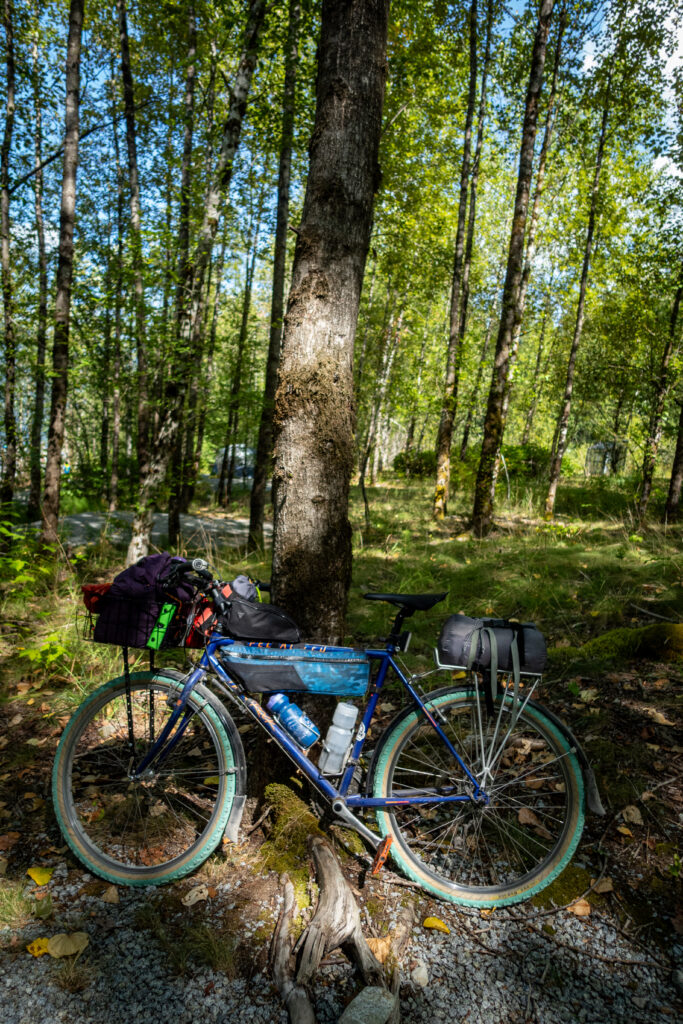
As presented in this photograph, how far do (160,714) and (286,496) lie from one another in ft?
4.16

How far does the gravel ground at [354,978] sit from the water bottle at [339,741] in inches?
23.0

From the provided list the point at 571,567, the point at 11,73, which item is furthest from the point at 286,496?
the point at 11,73

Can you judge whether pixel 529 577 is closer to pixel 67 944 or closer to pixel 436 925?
pixel 436 925

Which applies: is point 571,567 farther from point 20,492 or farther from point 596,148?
point 20,492

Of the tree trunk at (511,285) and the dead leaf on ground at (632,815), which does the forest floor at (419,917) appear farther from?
the tree trunk at (511,285)

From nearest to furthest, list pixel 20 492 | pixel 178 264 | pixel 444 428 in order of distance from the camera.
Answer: pixel 178 264, pixel 444 428, pixel 20 492

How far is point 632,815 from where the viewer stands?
8.64ft

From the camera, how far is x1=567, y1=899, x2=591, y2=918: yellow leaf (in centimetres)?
223

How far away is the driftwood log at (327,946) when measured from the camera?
71.6 inches

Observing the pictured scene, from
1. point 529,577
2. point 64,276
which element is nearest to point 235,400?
point 64,276

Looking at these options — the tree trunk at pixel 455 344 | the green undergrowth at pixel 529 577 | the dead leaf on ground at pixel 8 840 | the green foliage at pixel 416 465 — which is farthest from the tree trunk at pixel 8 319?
the green foliage at pixel 416 465

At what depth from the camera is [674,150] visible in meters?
10.8

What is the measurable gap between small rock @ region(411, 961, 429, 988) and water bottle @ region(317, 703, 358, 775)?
76 centimetres

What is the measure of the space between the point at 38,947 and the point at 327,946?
112 cm
